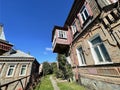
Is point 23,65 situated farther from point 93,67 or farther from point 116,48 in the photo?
point 116,48

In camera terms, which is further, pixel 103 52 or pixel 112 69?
pixel 103 52

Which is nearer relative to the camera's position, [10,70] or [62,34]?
[62,34]

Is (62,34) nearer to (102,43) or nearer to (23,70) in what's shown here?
(102,43)

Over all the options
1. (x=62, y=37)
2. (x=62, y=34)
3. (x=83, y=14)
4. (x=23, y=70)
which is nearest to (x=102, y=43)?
(x=83, y=14)

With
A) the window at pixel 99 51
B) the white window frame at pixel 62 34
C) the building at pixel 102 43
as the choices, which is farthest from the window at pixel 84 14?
the white window frame at pixel 62 34

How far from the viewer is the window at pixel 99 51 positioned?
5260 mm

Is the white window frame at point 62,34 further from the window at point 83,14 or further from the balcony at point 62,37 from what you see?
the window at point 83,14

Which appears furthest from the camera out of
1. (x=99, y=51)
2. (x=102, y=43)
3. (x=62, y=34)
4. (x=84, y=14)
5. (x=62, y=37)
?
(x=62, y=34)

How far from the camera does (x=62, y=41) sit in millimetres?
10680

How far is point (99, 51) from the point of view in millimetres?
5688

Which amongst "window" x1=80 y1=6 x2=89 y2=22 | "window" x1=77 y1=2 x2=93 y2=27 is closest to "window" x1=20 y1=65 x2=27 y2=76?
"window" x1=77 y1=2 x2=93 y2=27

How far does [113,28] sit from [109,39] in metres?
0.65

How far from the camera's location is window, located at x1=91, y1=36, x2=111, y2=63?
17.3 ft

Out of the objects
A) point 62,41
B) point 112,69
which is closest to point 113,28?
point 112,69
